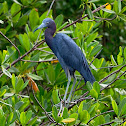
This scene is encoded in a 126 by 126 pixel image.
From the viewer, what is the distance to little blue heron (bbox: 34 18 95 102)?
Result: 3951mm

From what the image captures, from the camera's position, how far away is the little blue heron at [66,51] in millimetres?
3951

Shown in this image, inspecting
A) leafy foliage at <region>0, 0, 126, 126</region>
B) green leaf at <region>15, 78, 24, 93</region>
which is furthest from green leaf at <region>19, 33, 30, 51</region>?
green leaf at <region>15, 78, 24, 93</region>

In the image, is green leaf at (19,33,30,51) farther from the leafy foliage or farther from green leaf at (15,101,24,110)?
green leaf at (15,101,24,110)

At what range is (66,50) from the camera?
163 inches

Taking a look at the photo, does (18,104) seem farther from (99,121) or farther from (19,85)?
(99,121)

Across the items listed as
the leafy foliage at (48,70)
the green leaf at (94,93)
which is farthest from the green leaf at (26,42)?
the green leaf at (94,93)

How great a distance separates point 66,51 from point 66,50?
1 cm

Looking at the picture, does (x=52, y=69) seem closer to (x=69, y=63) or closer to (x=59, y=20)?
(x=69, y=63)

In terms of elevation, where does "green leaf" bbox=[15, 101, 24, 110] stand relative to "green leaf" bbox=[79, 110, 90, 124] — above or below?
above

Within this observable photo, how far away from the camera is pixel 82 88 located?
4152 millimetres

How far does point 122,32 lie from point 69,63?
270 cm

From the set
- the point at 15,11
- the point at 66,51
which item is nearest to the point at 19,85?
the point at 66,51

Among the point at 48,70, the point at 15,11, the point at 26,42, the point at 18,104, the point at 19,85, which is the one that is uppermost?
the point at 15,11

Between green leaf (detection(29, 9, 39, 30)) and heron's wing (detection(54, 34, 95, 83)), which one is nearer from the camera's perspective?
heron's wing (detection(54, 34, 95, 83))
